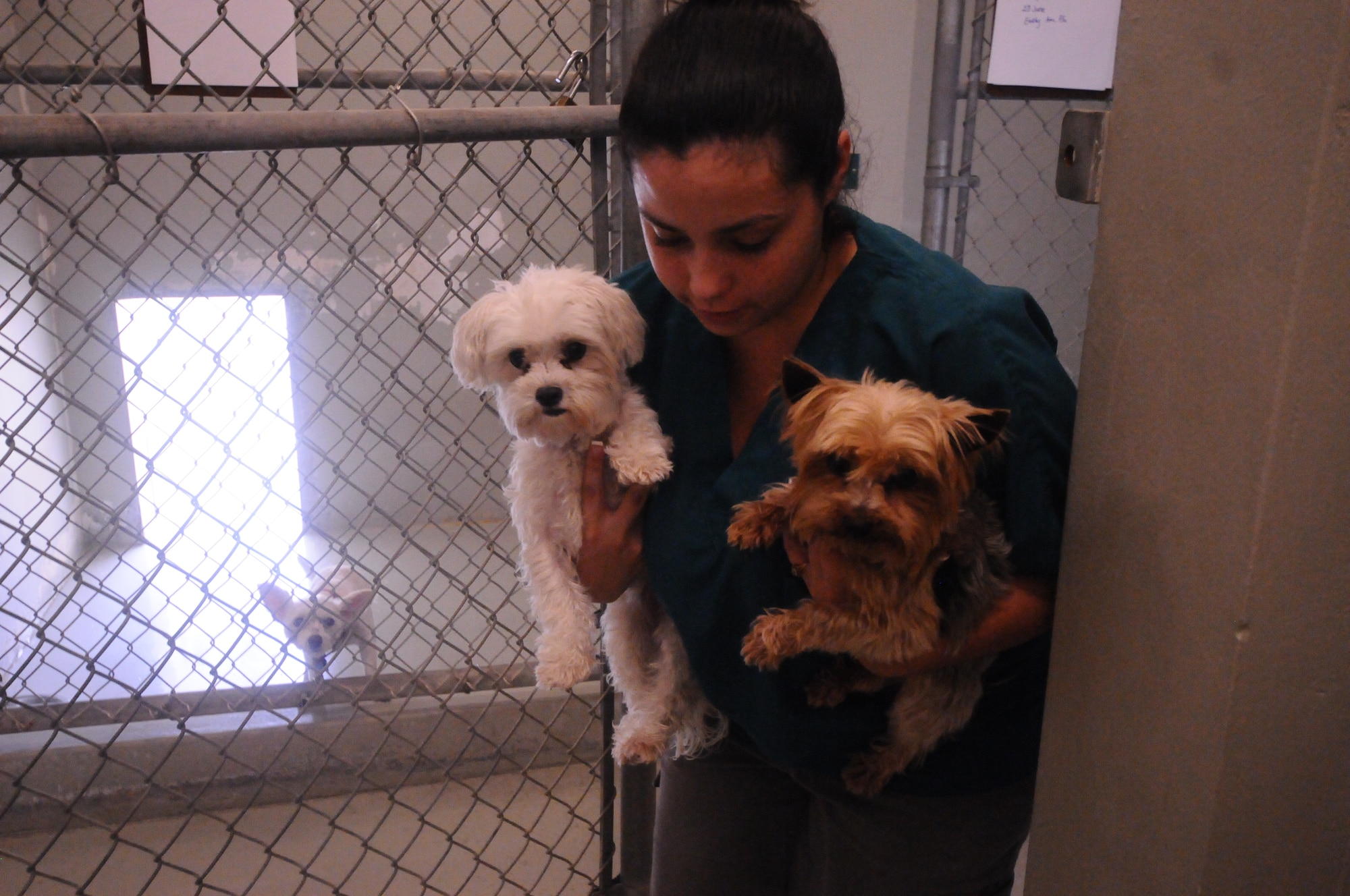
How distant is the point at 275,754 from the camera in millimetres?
2807

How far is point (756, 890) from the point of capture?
4.88ft

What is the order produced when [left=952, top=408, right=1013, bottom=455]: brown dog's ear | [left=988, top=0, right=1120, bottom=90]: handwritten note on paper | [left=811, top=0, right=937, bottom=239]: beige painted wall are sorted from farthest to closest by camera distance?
[left=811, top=0, right=937, bottom=239]: beige painted wall, [left=988, top=0, right=1120, bottom=90]: handwritten note on paper, [left=952, top=408, right=1013, bottom=455]: brown dog's ear

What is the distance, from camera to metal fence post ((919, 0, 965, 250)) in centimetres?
267

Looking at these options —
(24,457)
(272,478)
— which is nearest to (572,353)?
(272,478)

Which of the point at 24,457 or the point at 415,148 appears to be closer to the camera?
the point at 415,148

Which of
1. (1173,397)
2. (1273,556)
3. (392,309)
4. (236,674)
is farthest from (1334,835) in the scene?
(392,309)

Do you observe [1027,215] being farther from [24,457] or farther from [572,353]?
[24,457]

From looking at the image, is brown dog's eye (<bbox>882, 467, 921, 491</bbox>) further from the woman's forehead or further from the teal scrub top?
the woman's forehead

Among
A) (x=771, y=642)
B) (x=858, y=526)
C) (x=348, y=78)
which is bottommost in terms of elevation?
(x=771, y=642)

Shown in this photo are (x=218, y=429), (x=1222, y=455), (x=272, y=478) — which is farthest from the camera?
(x=218, y=429)

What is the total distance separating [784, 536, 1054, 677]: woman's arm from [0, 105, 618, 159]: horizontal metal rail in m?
0.87

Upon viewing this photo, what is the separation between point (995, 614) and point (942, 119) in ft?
6.95

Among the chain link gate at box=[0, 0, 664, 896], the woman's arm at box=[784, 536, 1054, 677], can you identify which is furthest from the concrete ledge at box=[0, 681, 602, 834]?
the woman's arm at box=[784, 536, 1054, 677]

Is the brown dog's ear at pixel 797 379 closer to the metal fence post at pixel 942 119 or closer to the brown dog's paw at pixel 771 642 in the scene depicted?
the brown dog's paw at pixel 771 642
